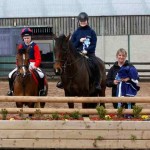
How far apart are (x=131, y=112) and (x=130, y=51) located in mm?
19456

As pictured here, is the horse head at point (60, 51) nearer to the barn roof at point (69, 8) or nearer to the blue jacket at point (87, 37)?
the blue jacket at point (87, 37)

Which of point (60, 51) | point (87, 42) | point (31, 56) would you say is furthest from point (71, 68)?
point (31, 56)

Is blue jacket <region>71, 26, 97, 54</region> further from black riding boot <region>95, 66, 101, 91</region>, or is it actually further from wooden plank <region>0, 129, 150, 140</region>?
wooden plank <region>0, 129, 150, 140</region>

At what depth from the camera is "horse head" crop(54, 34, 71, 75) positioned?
10.0 m

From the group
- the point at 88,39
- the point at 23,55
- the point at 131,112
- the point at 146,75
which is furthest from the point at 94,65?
the point at 146,75

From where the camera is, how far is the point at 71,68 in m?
10.5

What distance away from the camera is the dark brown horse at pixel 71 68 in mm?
10102

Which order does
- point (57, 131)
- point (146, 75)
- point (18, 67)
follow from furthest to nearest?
point (146, 75)
point (18, 67)
point (57, 131)

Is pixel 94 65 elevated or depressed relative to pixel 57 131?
elevated

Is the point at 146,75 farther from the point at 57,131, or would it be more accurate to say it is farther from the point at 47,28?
the point at 57,131

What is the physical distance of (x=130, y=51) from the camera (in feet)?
89.1

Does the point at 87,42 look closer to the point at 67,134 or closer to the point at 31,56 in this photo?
the point at 31,56

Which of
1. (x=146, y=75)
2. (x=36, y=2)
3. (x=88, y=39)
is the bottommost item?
(x=146, y=75)

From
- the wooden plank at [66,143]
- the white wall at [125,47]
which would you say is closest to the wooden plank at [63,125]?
the wooden plank at [66,143]
